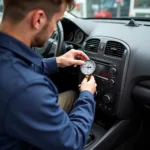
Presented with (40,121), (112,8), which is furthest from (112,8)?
(40,121)

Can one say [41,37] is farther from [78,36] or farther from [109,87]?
[78,36]

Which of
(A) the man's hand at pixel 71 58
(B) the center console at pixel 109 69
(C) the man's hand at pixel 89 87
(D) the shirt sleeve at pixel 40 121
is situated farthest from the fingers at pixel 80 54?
(D) the shirt sleeve at pixel 40 121

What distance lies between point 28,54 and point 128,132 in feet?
3.53

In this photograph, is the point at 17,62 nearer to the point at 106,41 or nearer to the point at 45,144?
the point at 45,144

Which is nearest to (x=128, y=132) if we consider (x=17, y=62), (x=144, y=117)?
(x=144, y=117)

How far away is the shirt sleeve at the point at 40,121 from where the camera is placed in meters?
0.80

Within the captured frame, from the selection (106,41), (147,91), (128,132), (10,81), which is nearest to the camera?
(10,81)

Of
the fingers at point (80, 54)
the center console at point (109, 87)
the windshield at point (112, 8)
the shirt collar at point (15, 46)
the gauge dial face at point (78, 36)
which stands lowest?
the center console at point (109, 87)

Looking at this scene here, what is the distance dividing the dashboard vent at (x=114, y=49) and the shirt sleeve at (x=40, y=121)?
0.69m

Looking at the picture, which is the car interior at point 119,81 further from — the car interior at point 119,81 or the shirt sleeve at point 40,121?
the shirt sleeve at point 40,121

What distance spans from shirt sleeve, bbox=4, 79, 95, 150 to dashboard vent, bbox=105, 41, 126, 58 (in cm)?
69

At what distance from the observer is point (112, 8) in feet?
11.6

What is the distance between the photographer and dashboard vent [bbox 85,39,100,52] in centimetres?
167

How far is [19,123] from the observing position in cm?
82
